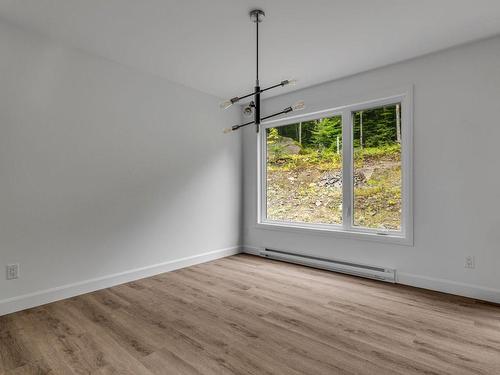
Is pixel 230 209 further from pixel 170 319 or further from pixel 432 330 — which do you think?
pixel 432 330

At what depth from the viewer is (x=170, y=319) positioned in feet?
8.13

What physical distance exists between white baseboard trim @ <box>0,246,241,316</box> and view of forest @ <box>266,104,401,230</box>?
152 centimetres

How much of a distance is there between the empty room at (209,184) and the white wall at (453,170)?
0.02 metres

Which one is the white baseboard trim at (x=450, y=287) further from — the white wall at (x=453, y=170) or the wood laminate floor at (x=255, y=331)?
the wood laminate floor at (x=255, y=331)

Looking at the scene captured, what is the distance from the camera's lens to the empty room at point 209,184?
215 centimetres

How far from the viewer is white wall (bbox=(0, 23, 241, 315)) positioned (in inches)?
105

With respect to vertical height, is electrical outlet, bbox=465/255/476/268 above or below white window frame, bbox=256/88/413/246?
below

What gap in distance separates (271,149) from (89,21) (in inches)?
116

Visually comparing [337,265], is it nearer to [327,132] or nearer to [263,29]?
[327,132]

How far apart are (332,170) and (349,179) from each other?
12.0 inches

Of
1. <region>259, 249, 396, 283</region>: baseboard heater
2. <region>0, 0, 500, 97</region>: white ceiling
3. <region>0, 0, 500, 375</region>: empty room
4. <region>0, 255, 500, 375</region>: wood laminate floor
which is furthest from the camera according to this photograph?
<region>259, 249, 396, 283</region>: baseboard heater

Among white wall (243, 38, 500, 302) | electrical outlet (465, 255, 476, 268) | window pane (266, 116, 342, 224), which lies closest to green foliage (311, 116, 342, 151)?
window pane (266, 116, 342, 224)

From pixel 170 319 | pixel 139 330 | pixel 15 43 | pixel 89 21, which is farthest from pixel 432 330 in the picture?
pixel 15 43

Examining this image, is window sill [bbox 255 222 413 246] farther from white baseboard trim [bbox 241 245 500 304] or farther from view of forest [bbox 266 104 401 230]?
white baseboard trim [bbox 241 245 500 304]
